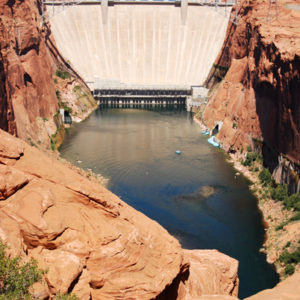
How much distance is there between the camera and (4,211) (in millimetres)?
12766

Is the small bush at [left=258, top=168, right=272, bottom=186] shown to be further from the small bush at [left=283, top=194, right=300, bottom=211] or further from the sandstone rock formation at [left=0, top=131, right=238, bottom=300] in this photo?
the sandstone rock formation at [left=0, top=131, right=238, bottom=300]

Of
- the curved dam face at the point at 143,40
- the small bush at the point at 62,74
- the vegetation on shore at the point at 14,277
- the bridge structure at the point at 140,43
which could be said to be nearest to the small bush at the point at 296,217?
the vegetation on shore at the point at 14,277

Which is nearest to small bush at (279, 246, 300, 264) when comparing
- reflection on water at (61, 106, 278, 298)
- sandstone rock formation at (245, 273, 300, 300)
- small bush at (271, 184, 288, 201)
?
reflection on water at (61, 106, 278, 298)

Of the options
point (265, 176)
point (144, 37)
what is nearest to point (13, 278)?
point (265, 176)

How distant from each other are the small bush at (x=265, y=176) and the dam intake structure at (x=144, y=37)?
54.1m

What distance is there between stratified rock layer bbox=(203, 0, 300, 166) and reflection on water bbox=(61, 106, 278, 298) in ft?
16.7

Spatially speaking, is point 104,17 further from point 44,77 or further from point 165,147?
point 165,147

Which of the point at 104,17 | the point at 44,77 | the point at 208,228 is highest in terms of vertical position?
the point at 104,17

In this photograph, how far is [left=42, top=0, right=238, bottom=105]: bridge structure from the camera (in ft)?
322

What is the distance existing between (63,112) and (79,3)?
39.7m

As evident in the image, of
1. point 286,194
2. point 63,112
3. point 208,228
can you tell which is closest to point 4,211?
point 208,228

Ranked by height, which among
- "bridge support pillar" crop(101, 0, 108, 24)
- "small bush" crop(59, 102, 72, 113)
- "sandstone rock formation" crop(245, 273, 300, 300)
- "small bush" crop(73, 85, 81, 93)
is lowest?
"small bush" crop(59, 102, 72, 113)

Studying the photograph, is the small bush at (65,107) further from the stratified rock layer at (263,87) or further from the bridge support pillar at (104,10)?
the bridge support pillar at (104,10)

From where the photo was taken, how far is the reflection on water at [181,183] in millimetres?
35594
